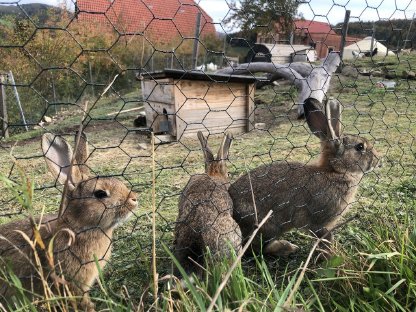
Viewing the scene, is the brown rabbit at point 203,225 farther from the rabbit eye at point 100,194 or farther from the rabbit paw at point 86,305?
the rabbit paw at point 86,305

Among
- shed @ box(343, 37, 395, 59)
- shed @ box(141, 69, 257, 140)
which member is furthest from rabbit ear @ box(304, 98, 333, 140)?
shed @ box(141, 69, 257, 140)

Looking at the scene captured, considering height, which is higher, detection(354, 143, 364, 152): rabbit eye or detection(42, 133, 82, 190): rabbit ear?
detection(42, 133, 82, 190): rabbit ear

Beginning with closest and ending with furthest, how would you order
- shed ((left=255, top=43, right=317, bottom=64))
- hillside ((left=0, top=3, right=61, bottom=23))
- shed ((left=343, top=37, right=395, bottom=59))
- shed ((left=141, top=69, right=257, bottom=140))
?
hillside ((left=0, top=3, right=61, bottom=23))
shed ((left=255, top=43, right=317, bottom=64))
shed ((left=343, top=37, right=395, bottom=59))
shed ((left=141, top=69, right=257, bottom=140))

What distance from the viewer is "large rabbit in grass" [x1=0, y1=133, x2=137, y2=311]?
1.89 metres

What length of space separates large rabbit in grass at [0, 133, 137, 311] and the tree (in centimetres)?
110

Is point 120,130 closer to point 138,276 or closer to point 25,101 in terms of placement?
point 25,101

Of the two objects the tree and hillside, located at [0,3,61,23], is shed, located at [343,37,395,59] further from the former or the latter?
hillside, located at [0,3,61,23]

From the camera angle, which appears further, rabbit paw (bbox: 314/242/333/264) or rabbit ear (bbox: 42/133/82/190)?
rabbit paw (bbox: 314/242/333/264)

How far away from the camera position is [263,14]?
102 inches

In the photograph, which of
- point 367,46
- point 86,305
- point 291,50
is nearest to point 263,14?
point 86,305

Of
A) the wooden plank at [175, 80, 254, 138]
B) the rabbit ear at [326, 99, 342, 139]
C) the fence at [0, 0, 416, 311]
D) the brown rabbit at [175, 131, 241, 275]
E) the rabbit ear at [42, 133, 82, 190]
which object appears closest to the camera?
the fence at [0, 0, 416, 311]

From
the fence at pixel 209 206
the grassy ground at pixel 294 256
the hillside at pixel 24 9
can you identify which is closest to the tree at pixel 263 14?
the fence at pixel 209 206

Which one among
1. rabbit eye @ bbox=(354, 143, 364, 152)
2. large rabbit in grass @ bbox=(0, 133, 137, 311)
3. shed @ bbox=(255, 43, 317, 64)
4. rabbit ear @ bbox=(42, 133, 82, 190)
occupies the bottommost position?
large rabbit in grass @ bbox=(0, 133, 137, 311)

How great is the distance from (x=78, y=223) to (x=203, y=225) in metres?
0.73
